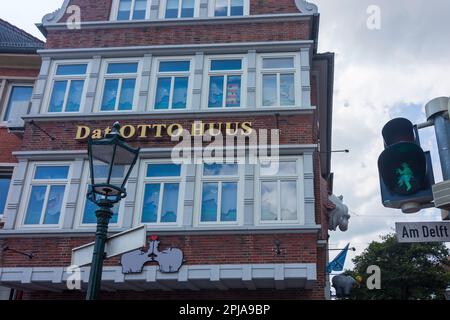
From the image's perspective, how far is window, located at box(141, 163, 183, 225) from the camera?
38.8ft

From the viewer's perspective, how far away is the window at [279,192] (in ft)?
37.7

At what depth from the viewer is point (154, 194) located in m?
12.1

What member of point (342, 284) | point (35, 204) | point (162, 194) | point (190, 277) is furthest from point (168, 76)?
point (342, 284)

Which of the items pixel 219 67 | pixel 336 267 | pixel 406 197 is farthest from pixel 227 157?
pixel 406 197

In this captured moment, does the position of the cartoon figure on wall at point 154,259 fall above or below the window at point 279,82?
below

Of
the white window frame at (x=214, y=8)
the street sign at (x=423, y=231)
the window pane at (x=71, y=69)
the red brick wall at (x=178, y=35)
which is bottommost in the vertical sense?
the street sign at (x=423, y=231)

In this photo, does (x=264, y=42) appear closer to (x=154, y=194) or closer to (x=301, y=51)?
(x=301, y=51)

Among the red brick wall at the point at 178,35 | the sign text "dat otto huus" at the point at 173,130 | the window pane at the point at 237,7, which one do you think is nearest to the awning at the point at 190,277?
the sign text "dat otto huus" at the point at 173,130

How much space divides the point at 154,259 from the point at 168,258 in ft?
1.17

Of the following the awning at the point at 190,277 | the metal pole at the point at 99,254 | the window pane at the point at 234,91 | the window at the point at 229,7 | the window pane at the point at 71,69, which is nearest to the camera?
the metal pole at the point at 99,254

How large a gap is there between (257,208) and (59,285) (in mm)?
5534

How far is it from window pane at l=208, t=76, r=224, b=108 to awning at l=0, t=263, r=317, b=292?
471cm

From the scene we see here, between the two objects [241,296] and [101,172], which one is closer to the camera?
[241,296]

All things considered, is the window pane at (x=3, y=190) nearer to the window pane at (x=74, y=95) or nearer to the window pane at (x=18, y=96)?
the window pane at (x=18, y=96)
